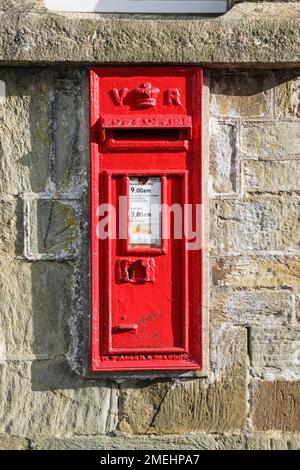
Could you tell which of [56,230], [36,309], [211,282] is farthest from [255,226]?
[36,309]

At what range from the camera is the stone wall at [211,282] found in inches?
109

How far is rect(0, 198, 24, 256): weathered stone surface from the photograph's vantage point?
2.78m

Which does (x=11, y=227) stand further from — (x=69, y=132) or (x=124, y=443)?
(x=124, y=443)

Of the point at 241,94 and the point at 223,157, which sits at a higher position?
the point at 241,94

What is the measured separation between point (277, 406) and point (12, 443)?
4.02 feet

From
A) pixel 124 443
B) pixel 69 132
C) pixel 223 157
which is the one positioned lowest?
pixel 124 443

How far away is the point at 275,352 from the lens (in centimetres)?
285

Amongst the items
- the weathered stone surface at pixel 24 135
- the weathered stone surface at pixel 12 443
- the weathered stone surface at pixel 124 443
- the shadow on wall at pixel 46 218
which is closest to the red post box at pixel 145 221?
the shadow on wall at pixel 46 218

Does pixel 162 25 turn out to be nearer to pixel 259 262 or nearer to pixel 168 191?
pixel 168 191

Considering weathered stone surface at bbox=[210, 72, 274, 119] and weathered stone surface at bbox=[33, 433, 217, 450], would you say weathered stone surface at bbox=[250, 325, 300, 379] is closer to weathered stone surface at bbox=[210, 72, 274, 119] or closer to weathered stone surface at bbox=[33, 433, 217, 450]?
weathered stone surface at bbox=[33, 433, 217, 450]

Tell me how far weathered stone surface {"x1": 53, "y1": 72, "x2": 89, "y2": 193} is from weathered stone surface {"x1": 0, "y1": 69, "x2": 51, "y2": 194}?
0.04 metres

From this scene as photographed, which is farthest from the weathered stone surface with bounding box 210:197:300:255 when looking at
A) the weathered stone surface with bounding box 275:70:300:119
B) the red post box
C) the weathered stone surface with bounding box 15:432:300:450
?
the weathered stone surface with bounding box 15:432:300:450

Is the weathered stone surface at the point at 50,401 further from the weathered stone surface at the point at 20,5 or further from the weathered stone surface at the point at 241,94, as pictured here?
the weathered stone surface at the point at 20,5

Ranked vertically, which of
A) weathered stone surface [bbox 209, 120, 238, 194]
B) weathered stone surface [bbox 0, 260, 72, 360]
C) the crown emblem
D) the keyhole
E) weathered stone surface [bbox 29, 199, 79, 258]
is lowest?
weathered stone surface [bbox 0, 260, 72, 360]
